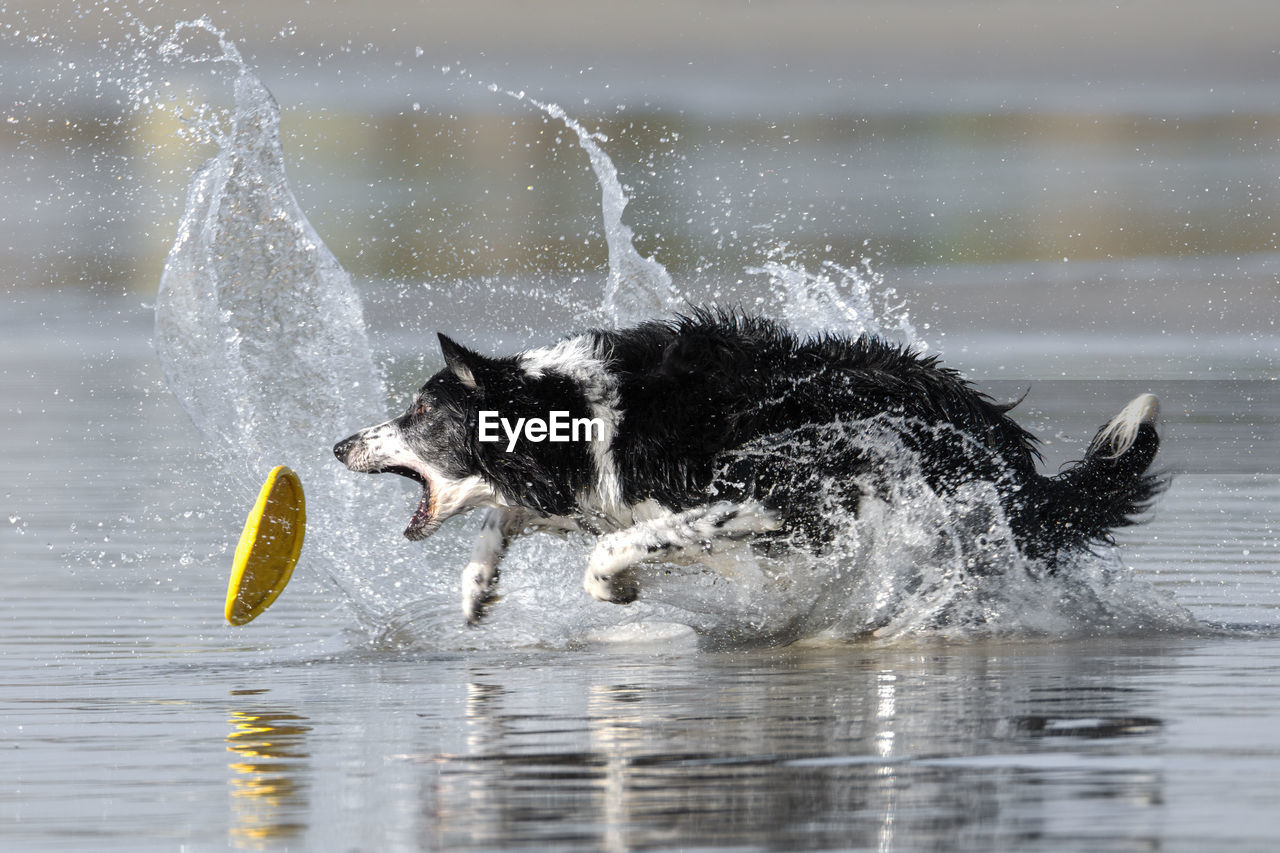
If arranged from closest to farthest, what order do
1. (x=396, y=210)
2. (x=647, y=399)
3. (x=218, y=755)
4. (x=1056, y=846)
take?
1. (x=1056, y=846)
2. (x=218, y=755)
3. (x=647, y=399)
4. (x=396, y=210)

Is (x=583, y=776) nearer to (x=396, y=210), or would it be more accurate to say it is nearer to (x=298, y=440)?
(x=298, y=440)

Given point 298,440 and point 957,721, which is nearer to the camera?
point 957,721

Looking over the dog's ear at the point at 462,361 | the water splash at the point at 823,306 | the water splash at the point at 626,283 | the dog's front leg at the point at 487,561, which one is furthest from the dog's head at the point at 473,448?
the water splash at the point at 626,283

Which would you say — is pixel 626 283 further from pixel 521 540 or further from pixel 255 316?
pixel 521 540

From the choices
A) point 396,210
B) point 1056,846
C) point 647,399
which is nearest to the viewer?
point 1056,846

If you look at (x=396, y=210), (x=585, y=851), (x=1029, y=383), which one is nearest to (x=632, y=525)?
(x=585, y=851)

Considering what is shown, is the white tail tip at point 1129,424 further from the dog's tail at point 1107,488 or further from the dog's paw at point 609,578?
the dog's paw at point 609,578

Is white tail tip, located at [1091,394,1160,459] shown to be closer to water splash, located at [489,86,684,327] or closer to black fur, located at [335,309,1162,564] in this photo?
black fur, located at [335,309,1162,564]
